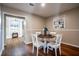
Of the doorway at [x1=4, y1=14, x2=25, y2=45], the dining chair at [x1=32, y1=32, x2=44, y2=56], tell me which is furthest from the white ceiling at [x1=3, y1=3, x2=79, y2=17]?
the dining chair at [x1=32, y1=32, x2=44, y2=56]

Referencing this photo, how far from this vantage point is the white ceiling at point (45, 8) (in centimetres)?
201

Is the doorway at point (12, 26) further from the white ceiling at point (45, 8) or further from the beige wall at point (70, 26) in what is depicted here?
the beige wall at point (70, 26)

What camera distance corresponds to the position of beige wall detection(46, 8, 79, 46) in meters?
2.11

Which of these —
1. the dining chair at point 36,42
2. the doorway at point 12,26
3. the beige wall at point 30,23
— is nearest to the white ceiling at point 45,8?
the beige wall at point 30,23

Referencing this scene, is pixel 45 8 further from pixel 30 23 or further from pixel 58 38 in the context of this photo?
pixel 58 38

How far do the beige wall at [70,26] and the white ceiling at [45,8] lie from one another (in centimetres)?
12

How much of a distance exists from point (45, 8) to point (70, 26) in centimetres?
75

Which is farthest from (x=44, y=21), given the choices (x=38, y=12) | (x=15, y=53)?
(x=15, y=53)

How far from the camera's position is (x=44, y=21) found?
2.15 m

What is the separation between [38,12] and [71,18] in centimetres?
82

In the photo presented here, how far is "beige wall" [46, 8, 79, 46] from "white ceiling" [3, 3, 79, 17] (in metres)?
0.12

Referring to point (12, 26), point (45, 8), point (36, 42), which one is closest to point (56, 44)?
point (36, 42)

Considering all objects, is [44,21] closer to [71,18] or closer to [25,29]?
[25,29]

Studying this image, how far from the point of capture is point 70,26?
7.04 ft
